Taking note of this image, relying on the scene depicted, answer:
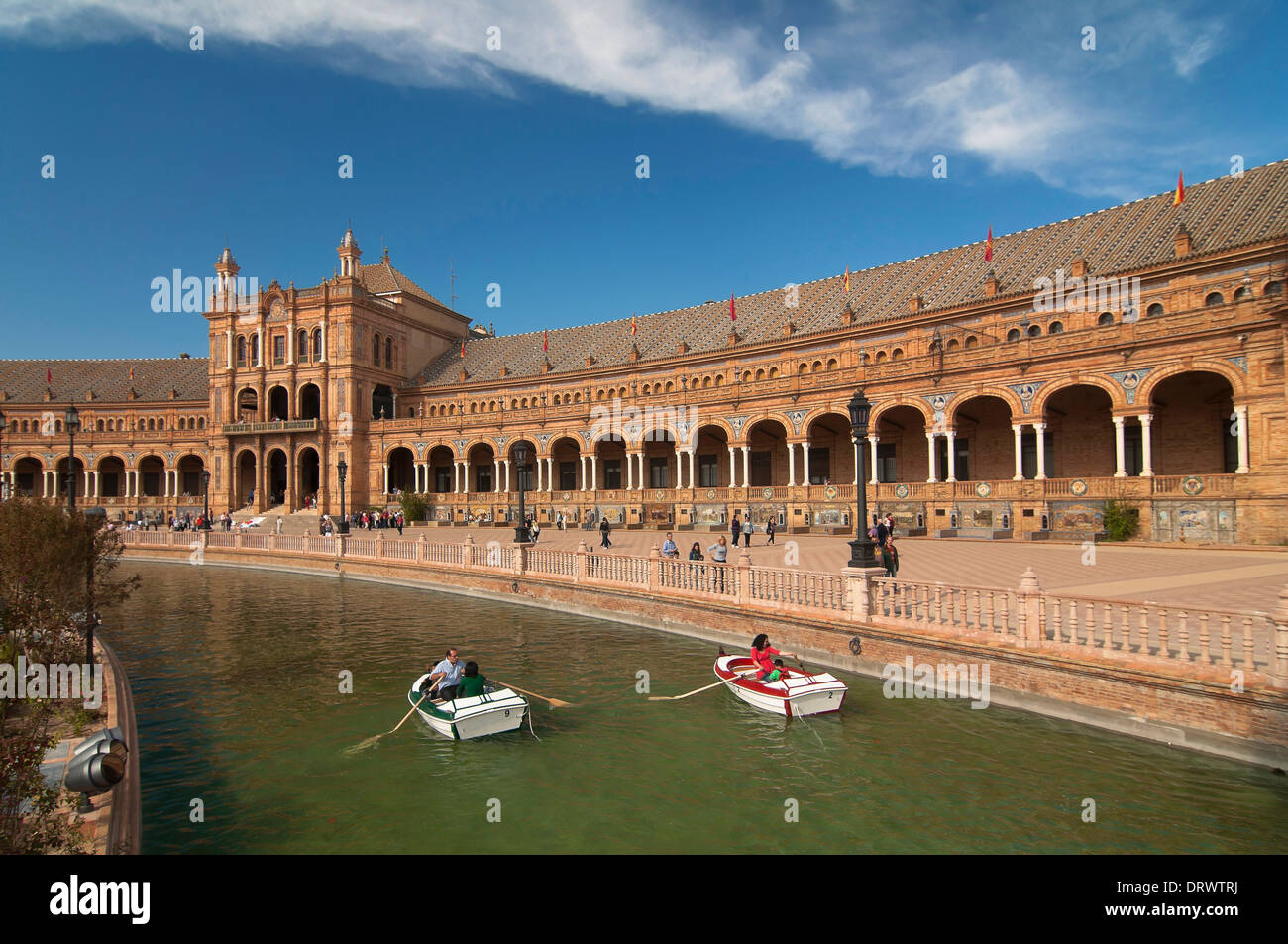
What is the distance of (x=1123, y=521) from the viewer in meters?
23.2

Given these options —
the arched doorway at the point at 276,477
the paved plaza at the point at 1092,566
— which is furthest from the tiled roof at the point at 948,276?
the paved plaza at the point at 1092,566

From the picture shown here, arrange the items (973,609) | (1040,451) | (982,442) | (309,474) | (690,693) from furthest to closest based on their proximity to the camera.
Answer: (309,474)
(982,442)
(1040,451)
(973,609)
(690,693)

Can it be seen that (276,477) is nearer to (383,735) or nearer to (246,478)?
(246,478)

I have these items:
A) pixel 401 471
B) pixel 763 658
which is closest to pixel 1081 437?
pixel 763 658

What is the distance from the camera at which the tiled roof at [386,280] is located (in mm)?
59969

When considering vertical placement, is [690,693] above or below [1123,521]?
below

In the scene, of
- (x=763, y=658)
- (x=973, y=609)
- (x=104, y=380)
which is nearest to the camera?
(x=763, y=658)

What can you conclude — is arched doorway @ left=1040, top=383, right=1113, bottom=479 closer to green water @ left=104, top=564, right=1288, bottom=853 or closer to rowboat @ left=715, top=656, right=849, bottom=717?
rowboat @ left=715, top=656, right=849, bottom=717

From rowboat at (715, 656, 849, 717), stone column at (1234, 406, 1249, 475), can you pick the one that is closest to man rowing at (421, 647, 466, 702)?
rowboat at (715, 656, 849, 717)

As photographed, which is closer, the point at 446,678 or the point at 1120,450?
the point at 446,678

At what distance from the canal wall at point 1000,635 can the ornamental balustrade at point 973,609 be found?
0.08ft

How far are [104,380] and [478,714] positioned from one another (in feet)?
248

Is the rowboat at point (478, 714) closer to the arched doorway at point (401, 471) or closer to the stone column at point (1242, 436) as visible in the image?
the stone column at point (1242, 436)

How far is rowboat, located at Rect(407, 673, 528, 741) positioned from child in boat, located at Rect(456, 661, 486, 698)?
0.41ft
